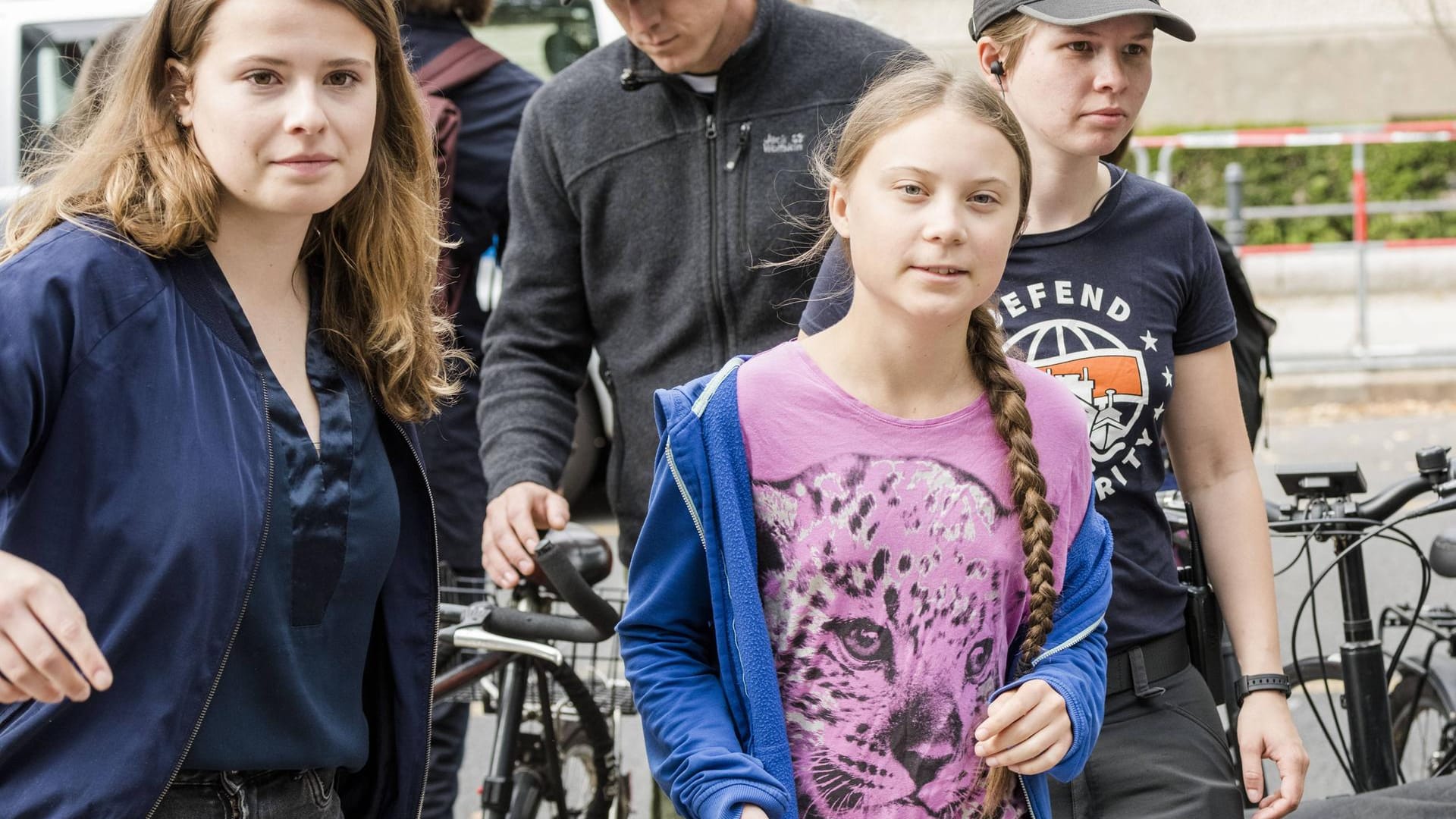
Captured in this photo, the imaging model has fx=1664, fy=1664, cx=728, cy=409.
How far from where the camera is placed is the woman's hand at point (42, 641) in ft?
5.85

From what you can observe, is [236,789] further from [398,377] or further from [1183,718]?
[1183,718]

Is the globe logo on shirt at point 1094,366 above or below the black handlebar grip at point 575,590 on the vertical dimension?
above

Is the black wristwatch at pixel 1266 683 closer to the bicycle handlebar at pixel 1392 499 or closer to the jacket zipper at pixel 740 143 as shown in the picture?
the bicycle handlebar at pixel 1392 499

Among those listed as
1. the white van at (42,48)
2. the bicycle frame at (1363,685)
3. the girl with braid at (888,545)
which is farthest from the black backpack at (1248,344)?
the white van at (42,48)

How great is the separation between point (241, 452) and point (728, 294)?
4.30ft

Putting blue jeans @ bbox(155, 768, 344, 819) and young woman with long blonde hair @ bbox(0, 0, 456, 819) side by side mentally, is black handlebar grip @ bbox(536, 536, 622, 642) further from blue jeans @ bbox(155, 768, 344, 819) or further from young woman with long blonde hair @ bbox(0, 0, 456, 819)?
blue jeans @ bbox(155, 768, 344, 819)

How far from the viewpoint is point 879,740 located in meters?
2.13

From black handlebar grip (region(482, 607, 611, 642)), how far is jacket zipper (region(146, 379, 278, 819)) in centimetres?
145

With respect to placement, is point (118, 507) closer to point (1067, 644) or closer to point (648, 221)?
point (1067, 644)

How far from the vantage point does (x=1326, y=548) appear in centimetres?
762

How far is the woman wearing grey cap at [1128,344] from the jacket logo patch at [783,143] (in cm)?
53

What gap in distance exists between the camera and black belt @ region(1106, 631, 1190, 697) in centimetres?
265

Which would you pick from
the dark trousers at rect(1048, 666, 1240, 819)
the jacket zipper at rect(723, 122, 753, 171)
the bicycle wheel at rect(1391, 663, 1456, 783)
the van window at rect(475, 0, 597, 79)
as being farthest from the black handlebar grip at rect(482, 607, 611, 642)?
the van window at rect(475, 0, 597, 79)

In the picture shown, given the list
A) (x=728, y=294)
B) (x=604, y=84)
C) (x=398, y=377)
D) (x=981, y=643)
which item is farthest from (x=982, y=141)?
(x=604, y=84)
